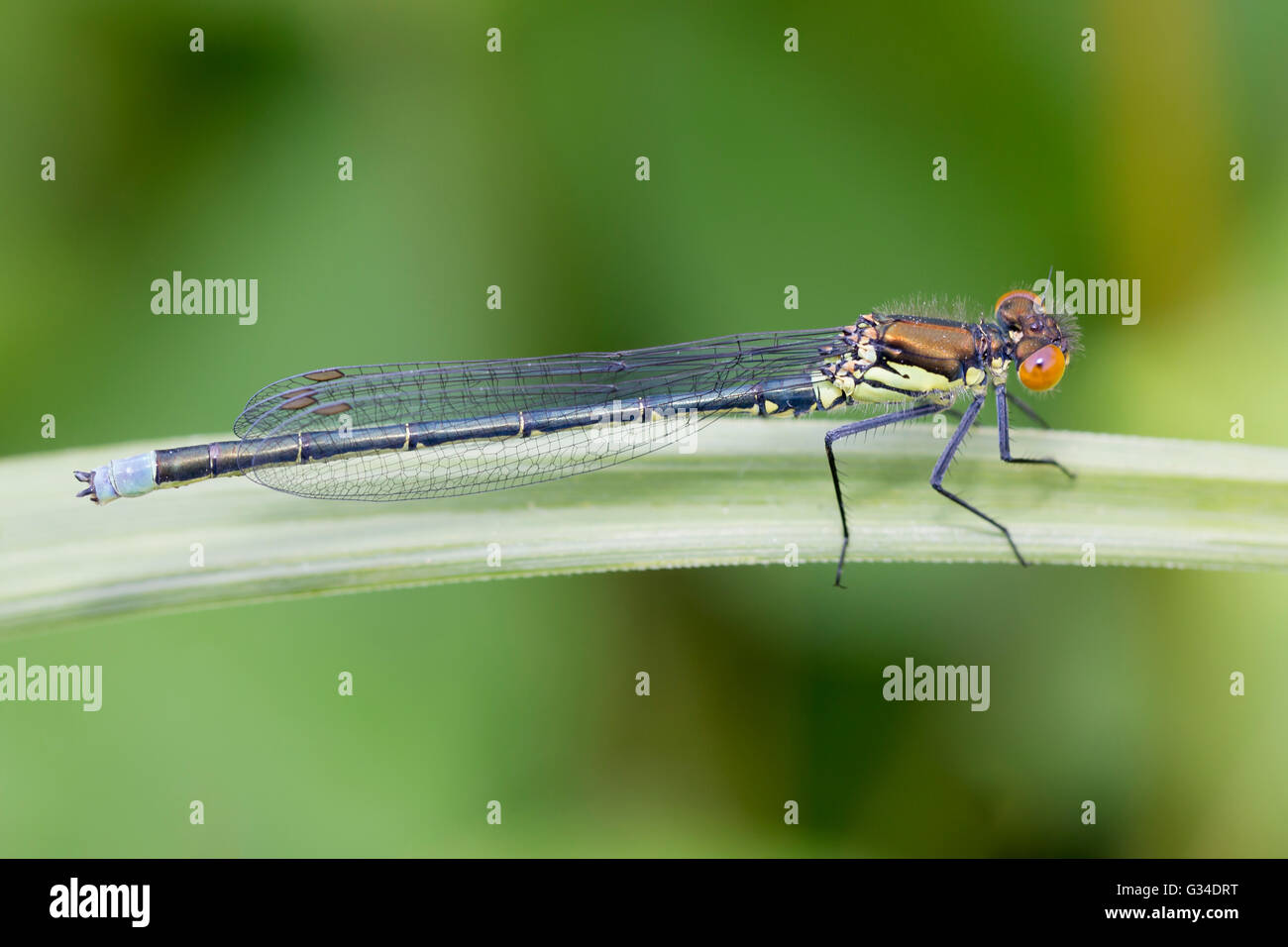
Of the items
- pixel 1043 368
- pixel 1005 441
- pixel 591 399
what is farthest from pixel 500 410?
pixel 1043 368

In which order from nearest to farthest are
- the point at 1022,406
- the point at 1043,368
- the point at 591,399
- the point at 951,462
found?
the point at 951,462 → the point at 1043,368 → the point at 591,399 → the point at 1022,406

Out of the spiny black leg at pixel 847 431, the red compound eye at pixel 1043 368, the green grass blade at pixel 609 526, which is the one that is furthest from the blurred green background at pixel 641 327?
the green grass blade at pixel 609 526

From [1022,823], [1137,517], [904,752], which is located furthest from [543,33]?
[1022,823]

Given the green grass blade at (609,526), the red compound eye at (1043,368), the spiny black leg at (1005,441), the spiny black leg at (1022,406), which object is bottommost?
the green grass blade at (609,526)

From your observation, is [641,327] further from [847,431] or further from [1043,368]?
[1043,368]

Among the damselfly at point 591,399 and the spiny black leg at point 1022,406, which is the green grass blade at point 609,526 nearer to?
the damselfly at point 591,399

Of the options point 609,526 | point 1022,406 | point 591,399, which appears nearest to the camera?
point 609,526
